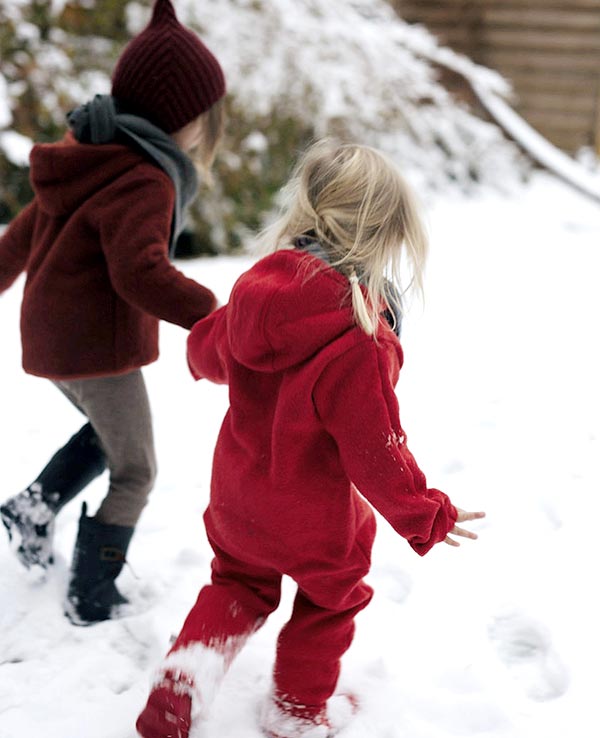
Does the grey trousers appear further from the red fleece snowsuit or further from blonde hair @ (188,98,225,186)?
blonde hair @ (188,98,225,186)

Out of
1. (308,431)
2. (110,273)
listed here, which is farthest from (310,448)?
(110,273)

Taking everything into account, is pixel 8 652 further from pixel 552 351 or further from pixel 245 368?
pixel 552 351

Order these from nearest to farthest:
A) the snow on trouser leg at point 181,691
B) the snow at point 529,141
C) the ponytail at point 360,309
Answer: the ponytail at point 360,309, the snow on trouser leg at point 181,691, the snow at point 529,141

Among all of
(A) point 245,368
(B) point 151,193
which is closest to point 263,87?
(B) point 151,193

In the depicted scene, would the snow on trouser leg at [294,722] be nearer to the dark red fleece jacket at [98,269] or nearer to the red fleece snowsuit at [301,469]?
the red fleece snowsuit at [301,469]

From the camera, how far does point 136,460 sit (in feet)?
6.46

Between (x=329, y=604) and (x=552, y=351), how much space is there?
8.07 ft

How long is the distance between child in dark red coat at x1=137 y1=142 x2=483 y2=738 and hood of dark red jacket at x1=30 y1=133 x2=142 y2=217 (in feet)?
1.45

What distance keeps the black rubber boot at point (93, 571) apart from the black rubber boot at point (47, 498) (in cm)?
12

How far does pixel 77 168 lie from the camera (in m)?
1.83

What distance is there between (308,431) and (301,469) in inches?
3.2

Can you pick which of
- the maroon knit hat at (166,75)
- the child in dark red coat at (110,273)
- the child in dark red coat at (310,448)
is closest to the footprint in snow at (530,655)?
the child in dark red coat at (310,448)

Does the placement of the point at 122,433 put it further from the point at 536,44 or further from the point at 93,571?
the point at 536,44

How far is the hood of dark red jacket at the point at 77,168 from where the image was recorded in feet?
5.98
